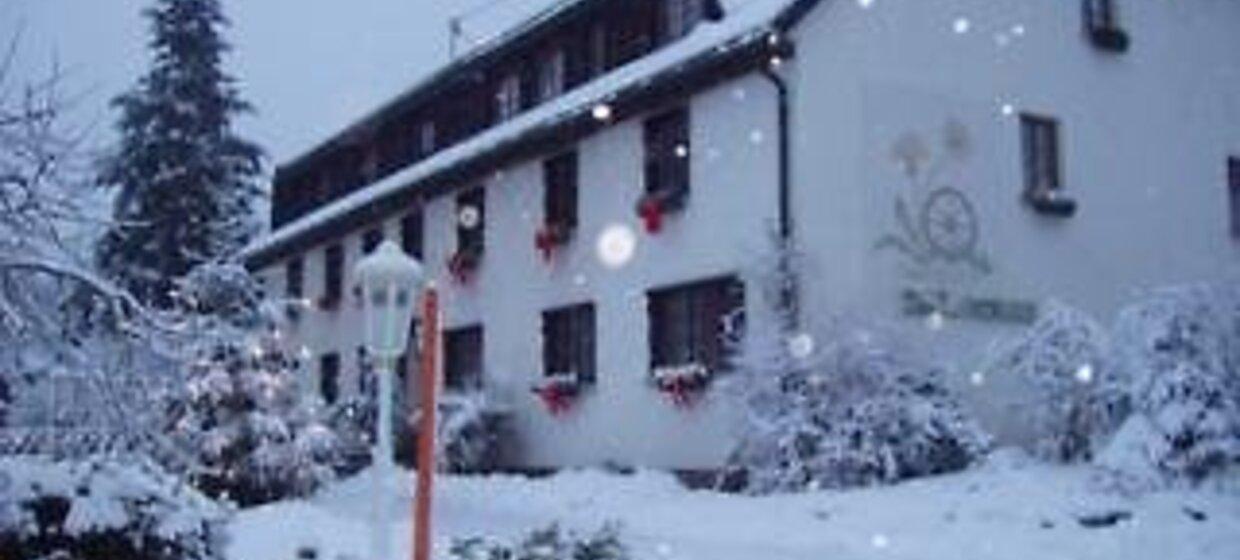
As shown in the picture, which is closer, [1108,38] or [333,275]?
[1108,38]

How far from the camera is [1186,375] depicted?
15.9 meters

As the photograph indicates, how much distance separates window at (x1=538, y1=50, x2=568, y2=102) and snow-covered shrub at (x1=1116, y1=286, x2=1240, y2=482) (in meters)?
12.5

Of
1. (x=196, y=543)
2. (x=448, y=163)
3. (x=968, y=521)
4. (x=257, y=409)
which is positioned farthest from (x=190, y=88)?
(x=196, y=543)

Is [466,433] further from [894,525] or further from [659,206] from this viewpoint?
[894,525]

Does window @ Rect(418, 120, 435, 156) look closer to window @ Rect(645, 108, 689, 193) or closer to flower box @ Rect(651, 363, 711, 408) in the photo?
window @ Rect(645, 108, 689, 193)

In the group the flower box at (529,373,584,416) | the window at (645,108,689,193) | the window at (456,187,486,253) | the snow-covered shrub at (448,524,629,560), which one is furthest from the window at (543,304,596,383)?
the snow-covered shrub at (448,524,629,560)

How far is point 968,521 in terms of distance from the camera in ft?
48.7

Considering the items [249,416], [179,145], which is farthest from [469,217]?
[179,145]

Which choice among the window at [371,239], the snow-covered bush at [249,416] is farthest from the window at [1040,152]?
the window at [371,239]

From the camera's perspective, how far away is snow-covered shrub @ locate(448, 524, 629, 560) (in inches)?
438

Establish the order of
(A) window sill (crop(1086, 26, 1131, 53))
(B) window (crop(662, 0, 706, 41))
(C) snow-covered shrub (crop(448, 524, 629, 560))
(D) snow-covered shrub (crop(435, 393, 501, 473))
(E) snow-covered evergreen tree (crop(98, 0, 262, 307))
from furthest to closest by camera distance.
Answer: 1. (E) snow-covered evergreen tree (crop(98, 0, 262, 307))
2. (D) snow-covered shrub (crop(435, 393, 501, 473))
3. (A) window sill (crop(1086, 26, 1131, 53))
4. (B) window (crop(662, 0, 706, 41))
5. (C) snow-covered shrub (crop(448, 524, 629, 560))

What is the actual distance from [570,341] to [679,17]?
4807 mm

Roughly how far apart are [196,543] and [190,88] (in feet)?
100.0

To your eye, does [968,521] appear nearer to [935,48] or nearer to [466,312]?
[935,48]
